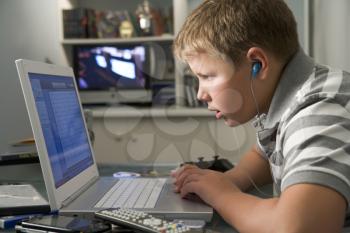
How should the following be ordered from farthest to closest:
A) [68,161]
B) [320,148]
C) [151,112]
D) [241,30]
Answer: [151,112] → [68,161] → [241,30] → [320,148]

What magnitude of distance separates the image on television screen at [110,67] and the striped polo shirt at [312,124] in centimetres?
220

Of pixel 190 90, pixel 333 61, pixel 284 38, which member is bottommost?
pixel 190 90

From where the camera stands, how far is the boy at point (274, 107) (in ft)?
2.03

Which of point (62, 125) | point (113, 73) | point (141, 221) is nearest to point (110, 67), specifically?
point (113, 73)

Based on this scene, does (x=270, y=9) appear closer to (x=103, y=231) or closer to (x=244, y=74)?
(x=244, y=74)

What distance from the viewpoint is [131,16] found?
3.01m

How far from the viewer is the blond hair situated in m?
0.81

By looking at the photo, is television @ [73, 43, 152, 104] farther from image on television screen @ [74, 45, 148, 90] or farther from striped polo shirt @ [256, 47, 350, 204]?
striped polo shirt @ [256, 47, 350, 204]

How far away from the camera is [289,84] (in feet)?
2.69

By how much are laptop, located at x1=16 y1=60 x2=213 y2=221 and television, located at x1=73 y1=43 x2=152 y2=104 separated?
1.83 m

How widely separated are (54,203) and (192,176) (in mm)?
282

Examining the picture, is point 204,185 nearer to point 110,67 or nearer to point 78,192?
point 78,192

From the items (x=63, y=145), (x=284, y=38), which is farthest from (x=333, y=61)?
(x=63, y=145)

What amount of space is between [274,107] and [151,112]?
208cm
